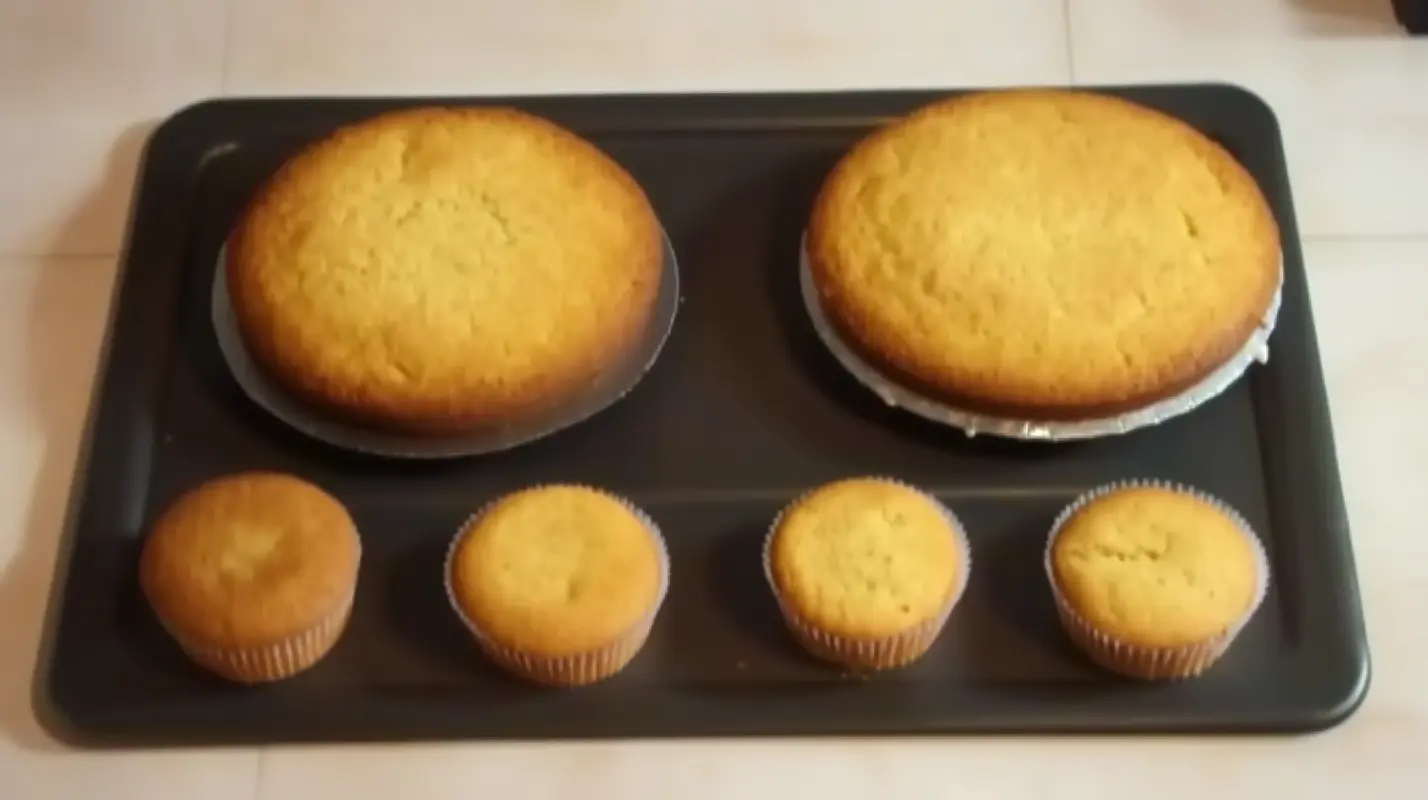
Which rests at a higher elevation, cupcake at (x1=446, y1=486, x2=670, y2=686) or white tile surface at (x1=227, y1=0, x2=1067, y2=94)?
white tile surface at (x1=227, y1=0, x2=1067, y2=94)

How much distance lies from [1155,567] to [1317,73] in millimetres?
534

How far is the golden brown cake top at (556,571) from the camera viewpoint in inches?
35.0

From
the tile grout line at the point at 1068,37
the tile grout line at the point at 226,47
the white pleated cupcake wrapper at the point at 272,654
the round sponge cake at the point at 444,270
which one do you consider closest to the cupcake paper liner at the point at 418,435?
the round sponge cake at the point at 444,270

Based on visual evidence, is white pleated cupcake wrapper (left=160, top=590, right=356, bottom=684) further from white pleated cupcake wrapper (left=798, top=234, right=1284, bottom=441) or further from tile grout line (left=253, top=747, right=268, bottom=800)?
white pleated cupcake wrapper (left=798, top=234, right=1284, bottom=441)

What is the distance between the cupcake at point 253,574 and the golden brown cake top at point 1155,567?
434 millimetres

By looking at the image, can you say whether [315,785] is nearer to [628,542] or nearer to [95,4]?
[628,542]

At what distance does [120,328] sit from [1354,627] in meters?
0.84

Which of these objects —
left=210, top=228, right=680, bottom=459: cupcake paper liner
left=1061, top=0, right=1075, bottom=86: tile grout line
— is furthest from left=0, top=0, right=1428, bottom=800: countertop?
left=210, top=228, right=680, bottom=459: cupcake paper liner

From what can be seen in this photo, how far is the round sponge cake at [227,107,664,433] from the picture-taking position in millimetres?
976

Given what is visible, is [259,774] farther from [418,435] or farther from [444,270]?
[444,270]

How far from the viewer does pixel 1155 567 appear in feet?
2.95

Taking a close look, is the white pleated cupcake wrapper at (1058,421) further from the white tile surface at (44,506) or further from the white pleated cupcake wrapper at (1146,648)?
the white tile surface at (44,506)

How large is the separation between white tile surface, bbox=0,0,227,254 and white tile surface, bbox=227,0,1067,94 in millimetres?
49

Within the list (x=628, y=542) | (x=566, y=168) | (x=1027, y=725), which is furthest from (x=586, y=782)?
(x=566, y=168)
